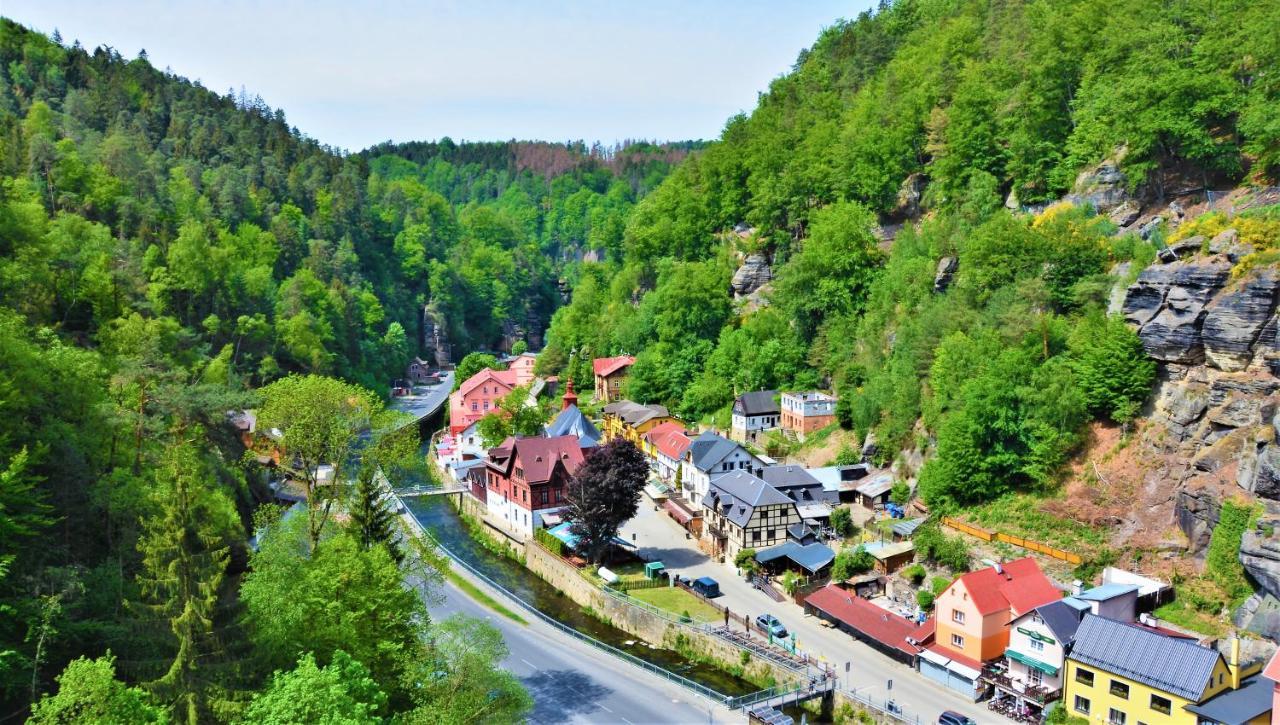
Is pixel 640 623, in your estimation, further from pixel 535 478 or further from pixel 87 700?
pixel 87 700

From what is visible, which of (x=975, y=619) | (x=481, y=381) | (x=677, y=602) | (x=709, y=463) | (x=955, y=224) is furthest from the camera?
(x=481, y=381)

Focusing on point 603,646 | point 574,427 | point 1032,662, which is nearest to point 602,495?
point 603,646

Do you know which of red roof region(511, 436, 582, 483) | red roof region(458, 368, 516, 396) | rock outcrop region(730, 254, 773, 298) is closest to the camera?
red roof region(511, 436, 582, 483)

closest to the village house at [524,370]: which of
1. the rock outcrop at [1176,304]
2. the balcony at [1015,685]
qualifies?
the rock outcrop at [1176,304]

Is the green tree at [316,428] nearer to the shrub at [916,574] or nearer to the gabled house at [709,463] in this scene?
the gabled house at [709,463]

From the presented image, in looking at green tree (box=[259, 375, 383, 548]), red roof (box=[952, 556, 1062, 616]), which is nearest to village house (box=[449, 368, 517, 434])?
green tree (box=[259, 375, 383, 548])

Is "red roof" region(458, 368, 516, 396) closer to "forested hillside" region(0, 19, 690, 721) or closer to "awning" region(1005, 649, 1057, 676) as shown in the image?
"forested hillside" region(0, 19, 690, 721)
